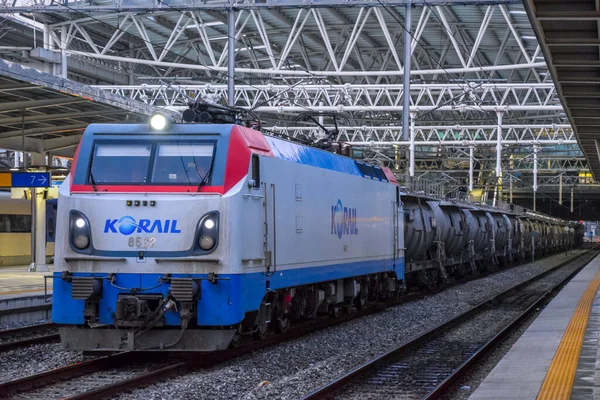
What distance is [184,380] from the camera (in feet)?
36.6

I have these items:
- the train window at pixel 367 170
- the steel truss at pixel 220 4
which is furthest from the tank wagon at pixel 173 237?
the steel truss at pixel 220 4

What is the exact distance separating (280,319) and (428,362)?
256 cm

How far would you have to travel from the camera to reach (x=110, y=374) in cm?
1151

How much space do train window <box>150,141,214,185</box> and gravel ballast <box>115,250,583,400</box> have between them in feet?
8.22

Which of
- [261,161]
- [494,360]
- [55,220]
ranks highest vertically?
[261,161]

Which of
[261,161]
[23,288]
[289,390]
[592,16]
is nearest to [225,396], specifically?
[289,390]

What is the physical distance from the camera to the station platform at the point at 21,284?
20109mm

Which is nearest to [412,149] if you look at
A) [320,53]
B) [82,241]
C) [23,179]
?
[320,53]

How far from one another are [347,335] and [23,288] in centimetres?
953

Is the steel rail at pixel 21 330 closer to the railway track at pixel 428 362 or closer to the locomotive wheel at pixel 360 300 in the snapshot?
the locomotive wheel at pixel 360 300

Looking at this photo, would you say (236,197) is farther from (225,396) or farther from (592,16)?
(592,16)

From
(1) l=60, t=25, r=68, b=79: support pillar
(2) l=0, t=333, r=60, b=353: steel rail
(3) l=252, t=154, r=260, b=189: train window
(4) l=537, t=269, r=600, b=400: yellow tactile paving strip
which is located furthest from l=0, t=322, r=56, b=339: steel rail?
(1) l=60, t=25, r=68, b=79: support pillar

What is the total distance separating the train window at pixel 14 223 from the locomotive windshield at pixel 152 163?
22.5 m

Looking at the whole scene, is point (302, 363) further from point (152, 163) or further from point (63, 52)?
point (63, 52)
